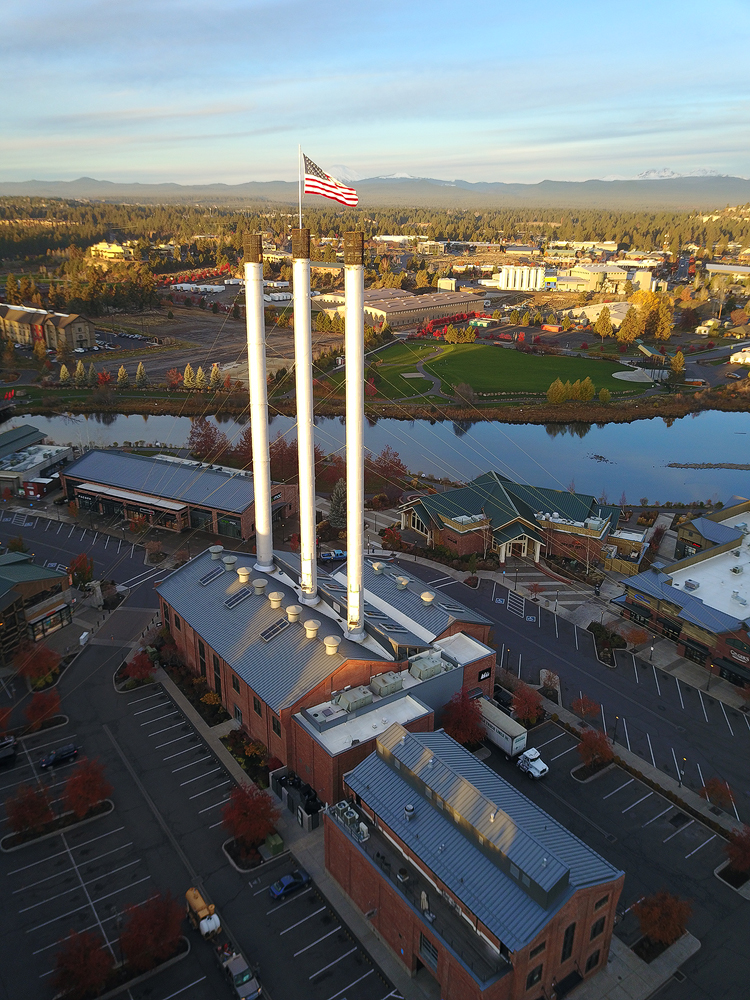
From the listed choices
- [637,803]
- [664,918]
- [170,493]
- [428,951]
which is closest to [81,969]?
[428,951]

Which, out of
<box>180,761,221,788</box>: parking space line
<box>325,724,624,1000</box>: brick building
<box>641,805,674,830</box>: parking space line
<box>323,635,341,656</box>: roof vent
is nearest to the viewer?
<box>325,724,624,1000</box>: brick building

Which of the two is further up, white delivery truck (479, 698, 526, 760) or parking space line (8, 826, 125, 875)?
white delivery truck (479, 698, 526, 760)

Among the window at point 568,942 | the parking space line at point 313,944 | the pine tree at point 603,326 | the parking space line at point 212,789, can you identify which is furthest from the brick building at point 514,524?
the pine tree at point 603,326

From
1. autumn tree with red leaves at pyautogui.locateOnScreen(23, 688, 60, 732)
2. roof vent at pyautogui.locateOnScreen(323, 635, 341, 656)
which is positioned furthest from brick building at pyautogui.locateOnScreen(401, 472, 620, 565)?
autumn tree with red leaves at pyautogui.locateOnScreen(23, 688, 60, 732)

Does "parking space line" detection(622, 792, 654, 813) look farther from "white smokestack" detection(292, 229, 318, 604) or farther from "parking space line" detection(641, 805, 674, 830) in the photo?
"white smokestack" detection(292, 229, 318, 604)

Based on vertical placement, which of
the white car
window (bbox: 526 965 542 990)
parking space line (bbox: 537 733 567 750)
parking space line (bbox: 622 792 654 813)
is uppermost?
window (bbox: 526 965 542 990)

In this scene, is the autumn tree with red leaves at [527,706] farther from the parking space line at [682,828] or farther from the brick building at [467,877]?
the brick building at [467,877]
